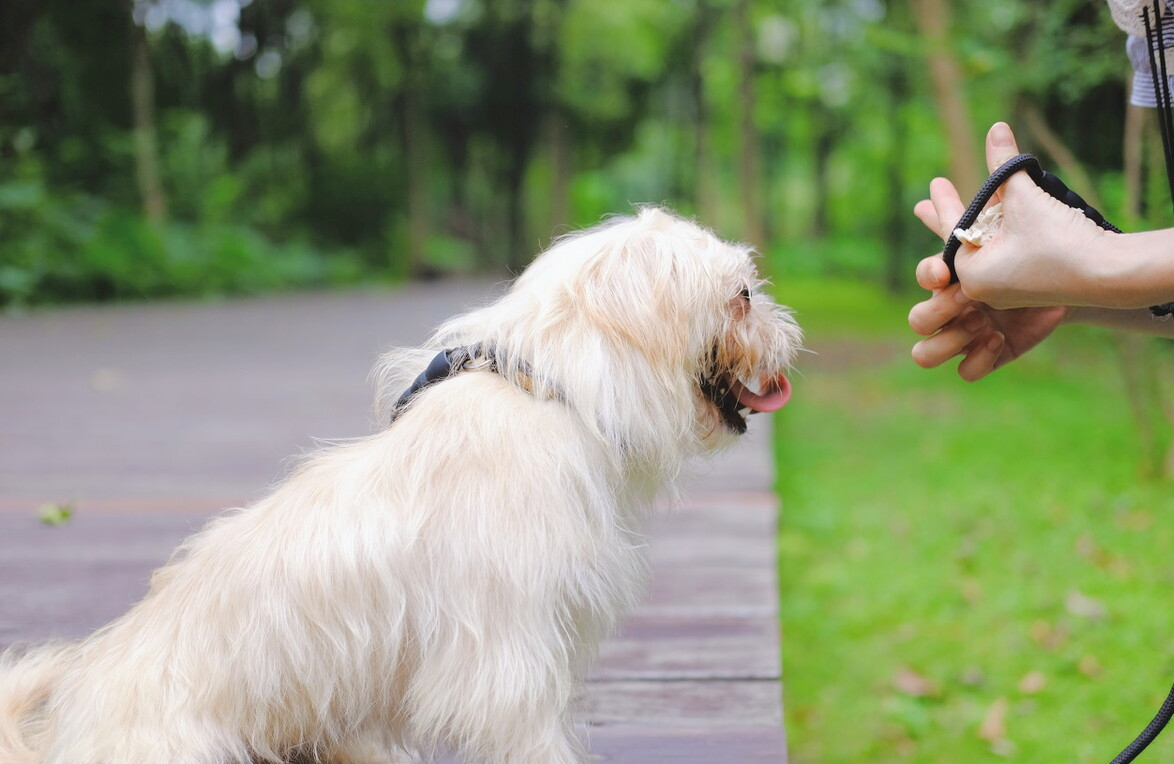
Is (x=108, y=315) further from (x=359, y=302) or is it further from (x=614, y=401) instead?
(x=614, y=401)

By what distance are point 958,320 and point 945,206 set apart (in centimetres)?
26

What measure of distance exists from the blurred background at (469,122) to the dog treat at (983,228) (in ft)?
14.9

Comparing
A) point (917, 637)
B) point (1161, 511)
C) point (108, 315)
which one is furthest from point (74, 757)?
point (108, 315)

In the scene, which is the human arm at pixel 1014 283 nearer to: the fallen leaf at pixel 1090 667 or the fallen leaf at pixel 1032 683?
the fallen leaf at pixel 1032 683

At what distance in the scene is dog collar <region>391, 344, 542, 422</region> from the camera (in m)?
2.02

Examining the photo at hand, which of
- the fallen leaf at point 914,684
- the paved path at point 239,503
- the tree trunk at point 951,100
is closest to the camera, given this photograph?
the paved path at point 239,503

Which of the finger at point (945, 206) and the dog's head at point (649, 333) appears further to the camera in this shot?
the finger at point (945, 206)

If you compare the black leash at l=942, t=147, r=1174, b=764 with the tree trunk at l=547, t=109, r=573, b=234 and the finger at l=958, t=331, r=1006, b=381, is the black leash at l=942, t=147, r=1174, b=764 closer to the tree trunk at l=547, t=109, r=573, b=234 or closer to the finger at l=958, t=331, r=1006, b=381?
the finger at l=958, t=331, r=1006, b=381

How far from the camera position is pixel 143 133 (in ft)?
62.1

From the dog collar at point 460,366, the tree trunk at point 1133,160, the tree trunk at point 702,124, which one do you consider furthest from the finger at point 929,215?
the tree trunk at point 702,124

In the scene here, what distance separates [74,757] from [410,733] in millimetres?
595

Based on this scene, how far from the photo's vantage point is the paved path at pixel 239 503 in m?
2.72

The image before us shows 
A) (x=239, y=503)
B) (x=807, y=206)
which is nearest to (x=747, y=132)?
(x=239, y=503)

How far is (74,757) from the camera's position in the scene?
1863 mm
